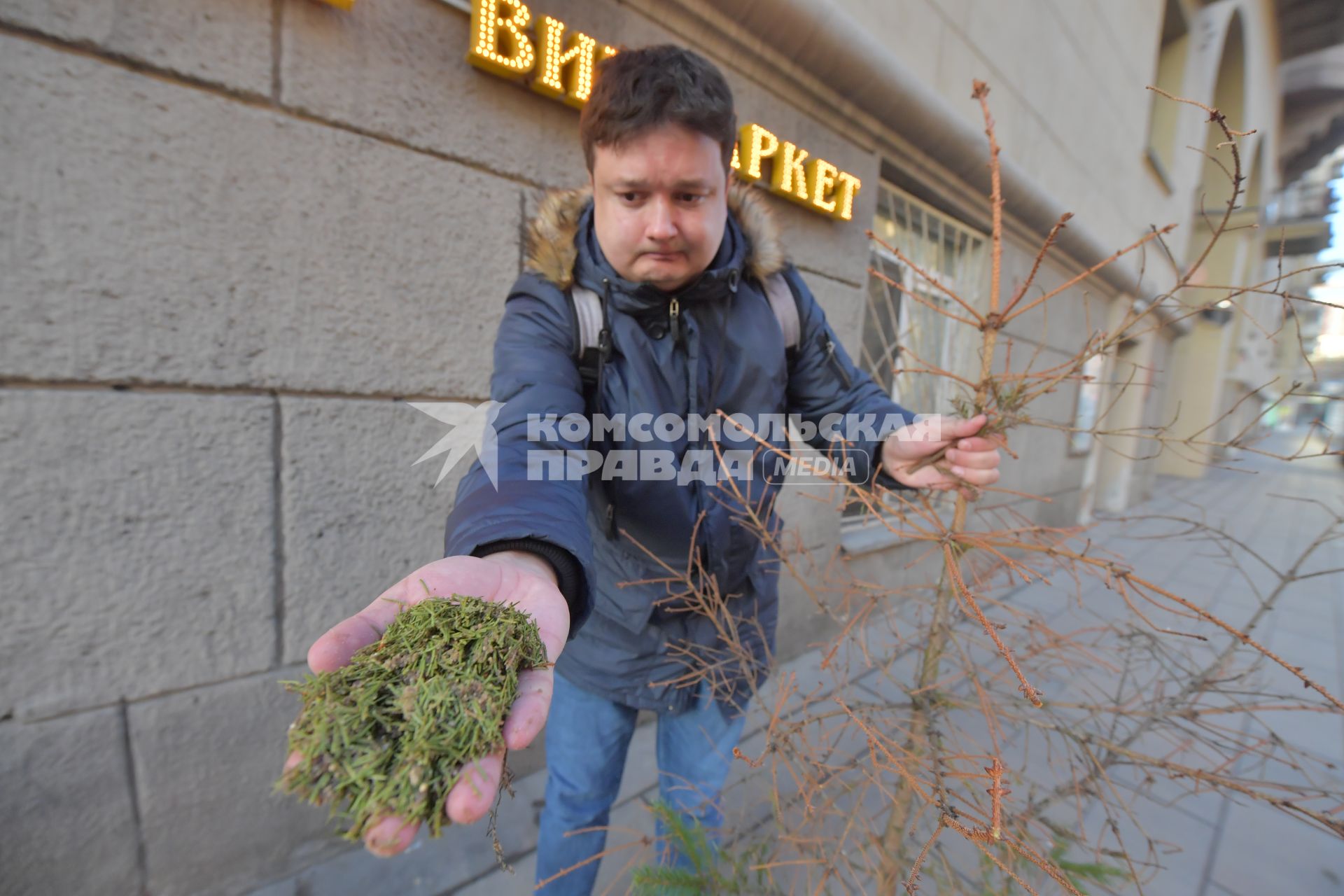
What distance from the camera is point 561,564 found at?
111cm

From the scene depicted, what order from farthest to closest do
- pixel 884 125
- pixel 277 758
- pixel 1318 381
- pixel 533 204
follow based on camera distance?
pixel 884 125 → pixel 533 204 → pixel 277 758 → pixel 1318 381

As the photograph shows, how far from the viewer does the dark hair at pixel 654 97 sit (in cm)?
136

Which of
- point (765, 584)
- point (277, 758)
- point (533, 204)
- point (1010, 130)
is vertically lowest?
point (277, 758)

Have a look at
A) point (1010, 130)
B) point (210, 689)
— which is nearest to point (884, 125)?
point (1010, 130)

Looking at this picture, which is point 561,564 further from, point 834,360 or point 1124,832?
point 1124,832

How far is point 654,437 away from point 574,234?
65 cm

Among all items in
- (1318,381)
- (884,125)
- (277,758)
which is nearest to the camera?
(1318,381)

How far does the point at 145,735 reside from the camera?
1.79 m

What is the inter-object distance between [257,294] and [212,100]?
0.60 m

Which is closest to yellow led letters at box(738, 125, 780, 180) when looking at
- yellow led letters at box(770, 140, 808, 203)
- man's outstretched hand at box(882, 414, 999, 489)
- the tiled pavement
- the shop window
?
yellow led letters at box(770, 140, 808, 203)

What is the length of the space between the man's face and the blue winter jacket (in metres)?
0.07

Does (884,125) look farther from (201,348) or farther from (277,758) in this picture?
(277,758)

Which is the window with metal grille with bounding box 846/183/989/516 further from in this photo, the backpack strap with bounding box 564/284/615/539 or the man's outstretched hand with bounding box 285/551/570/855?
the man's outstretched hand with bounding box 285/551/570/855

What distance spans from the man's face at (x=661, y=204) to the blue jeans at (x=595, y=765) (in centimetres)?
132
